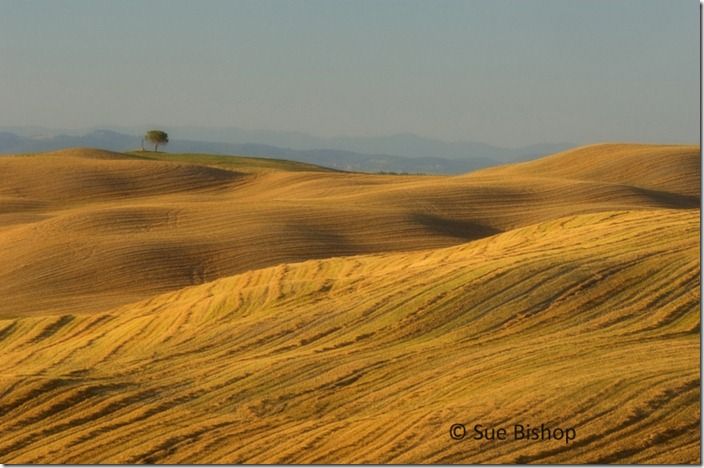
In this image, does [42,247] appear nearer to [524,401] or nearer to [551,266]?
[551,266]

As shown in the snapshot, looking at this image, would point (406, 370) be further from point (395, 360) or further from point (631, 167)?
point (631, 167)

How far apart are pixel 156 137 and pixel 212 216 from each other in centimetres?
7775

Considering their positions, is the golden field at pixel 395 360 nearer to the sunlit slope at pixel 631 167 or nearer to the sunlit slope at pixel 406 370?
the sunlit slope at pixel 406 370

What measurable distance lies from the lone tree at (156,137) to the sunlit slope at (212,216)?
4887cm

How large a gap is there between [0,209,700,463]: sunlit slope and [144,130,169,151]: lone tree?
339ft

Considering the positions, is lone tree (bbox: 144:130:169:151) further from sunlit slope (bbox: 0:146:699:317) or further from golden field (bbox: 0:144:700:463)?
golden field (bbox: 0:144:700:463)

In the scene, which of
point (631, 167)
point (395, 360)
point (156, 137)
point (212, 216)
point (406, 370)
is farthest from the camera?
point (156, 137)

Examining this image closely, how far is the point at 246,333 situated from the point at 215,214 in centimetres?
2997

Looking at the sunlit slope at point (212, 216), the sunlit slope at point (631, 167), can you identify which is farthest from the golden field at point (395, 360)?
the sunlit slope at point (631, 167)

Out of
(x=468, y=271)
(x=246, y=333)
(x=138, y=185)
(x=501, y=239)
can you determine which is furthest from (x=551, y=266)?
(x=138, y=185)

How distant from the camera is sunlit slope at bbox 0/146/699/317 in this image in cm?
3850

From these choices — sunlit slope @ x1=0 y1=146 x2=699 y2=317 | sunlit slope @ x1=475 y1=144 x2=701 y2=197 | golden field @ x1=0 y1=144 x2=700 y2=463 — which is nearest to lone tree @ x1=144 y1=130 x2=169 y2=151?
sunlit slope @ x1=0 y1=146 x2=699 y2=317

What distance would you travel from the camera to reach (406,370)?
15.2 meters

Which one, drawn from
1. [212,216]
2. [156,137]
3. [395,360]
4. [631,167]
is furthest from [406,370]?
[156,137]
